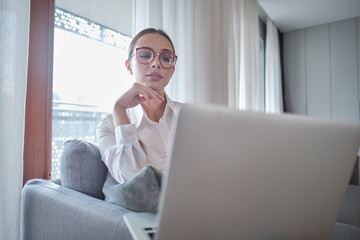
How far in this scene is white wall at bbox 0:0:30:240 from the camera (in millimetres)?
961

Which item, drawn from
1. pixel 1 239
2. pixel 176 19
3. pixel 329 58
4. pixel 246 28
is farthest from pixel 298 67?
pixel 1 239

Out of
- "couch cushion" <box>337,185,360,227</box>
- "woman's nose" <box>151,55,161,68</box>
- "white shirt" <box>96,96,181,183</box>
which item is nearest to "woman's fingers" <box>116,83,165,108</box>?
"white shirt" <box>96,96,181,183</box>

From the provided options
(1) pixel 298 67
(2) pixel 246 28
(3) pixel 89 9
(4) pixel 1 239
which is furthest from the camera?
(1) pixel 298 67

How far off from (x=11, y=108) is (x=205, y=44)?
161 cm

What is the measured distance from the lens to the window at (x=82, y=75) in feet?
4.76

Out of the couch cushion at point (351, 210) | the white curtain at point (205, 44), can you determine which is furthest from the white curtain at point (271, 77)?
the couch cushion at point (351, 210)

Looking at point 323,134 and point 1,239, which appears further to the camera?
point 1,239

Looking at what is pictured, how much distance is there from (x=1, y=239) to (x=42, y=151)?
1.56 ft

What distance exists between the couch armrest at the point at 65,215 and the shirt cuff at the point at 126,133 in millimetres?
225

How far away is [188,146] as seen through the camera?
1.20ft

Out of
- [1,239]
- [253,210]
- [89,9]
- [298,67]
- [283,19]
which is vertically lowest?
[1,239]

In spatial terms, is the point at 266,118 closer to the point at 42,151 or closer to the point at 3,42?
the point at 3,42

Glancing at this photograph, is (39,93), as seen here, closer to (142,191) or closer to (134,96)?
(134,96)

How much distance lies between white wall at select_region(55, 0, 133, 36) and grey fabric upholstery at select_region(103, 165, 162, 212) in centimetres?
124
